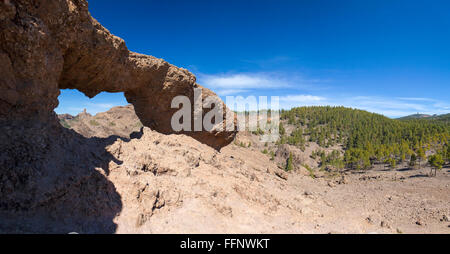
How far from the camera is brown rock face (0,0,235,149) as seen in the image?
5.66 metres

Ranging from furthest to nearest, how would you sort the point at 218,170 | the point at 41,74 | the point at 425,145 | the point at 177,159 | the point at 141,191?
the point at 425,145, the point at 218,170, the point at 177,159, the point at 141,191, the point at 41,74

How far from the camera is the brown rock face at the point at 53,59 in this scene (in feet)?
18.6

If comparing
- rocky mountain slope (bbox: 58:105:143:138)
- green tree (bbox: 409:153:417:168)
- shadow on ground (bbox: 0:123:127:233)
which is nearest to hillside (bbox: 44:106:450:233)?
shadow on ground (bbox: 0:123:127:233)

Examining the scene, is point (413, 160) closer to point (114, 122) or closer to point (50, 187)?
point (50, 187)

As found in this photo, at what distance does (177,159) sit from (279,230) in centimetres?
505

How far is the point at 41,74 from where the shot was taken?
6367 mm

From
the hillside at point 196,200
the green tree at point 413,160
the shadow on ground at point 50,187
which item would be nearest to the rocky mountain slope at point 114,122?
the hillside at point 196,200

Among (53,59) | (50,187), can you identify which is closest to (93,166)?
(50,187)

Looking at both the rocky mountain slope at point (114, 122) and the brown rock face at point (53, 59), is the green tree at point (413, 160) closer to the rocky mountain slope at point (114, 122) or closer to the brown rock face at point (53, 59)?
the brown rock face at point (53, 59)

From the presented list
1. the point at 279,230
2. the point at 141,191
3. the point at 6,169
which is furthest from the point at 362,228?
the point at 6,169

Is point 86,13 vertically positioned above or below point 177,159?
above

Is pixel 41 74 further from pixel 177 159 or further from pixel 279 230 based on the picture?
pixel 279 230
